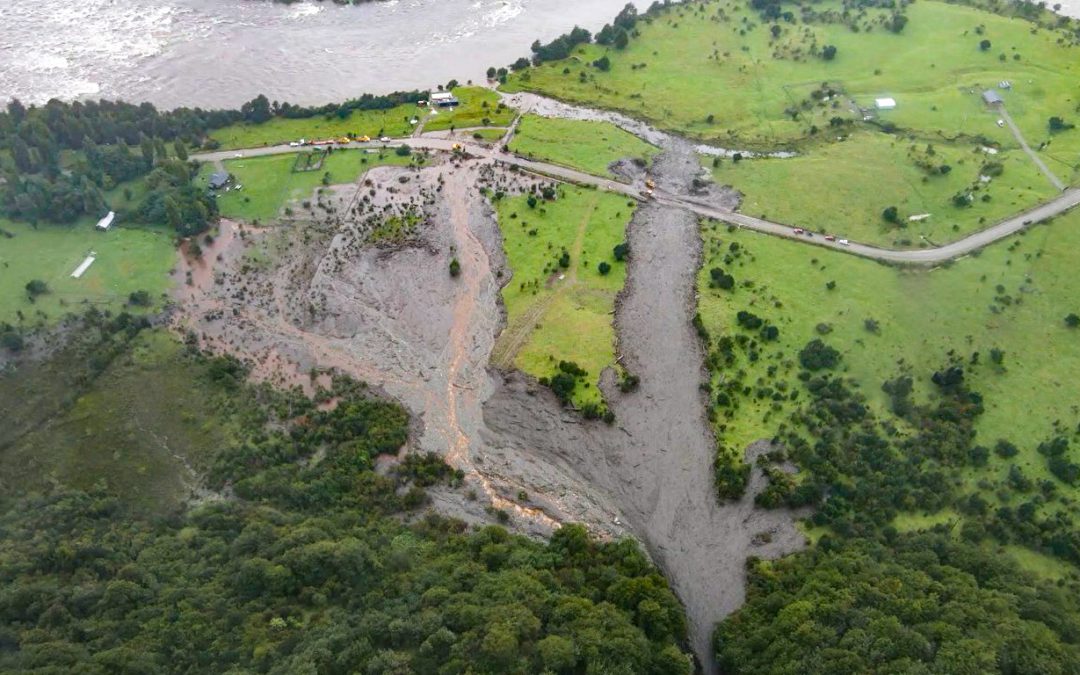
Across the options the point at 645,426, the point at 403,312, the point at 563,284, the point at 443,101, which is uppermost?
the point at 443,101

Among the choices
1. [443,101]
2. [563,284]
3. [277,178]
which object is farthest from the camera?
[443,101]

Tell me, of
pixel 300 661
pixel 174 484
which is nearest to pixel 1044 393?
pixel 300 661

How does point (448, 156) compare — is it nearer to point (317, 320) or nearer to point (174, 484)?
point (317, 320)

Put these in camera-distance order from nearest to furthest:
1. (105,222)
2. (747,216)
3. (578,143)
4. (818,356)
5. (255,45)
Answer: (818,356), (105,222), (747,216), (578,143), (255,45)

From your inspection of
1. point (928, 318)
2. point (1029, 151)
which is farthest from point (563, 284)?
point (1029, 151)

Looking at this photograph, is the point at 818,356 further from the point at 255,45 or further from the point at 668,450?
the point at 255,45

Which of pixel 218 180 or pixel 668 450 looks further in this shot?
pixel 218 180

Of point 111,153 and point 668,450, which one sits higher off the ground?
point 111,153

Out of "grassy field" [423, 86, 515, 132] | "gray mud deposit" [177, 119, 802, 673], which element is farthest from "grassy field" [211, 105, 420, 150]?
"gray mud deposit" [177, 119, 802, 673]
